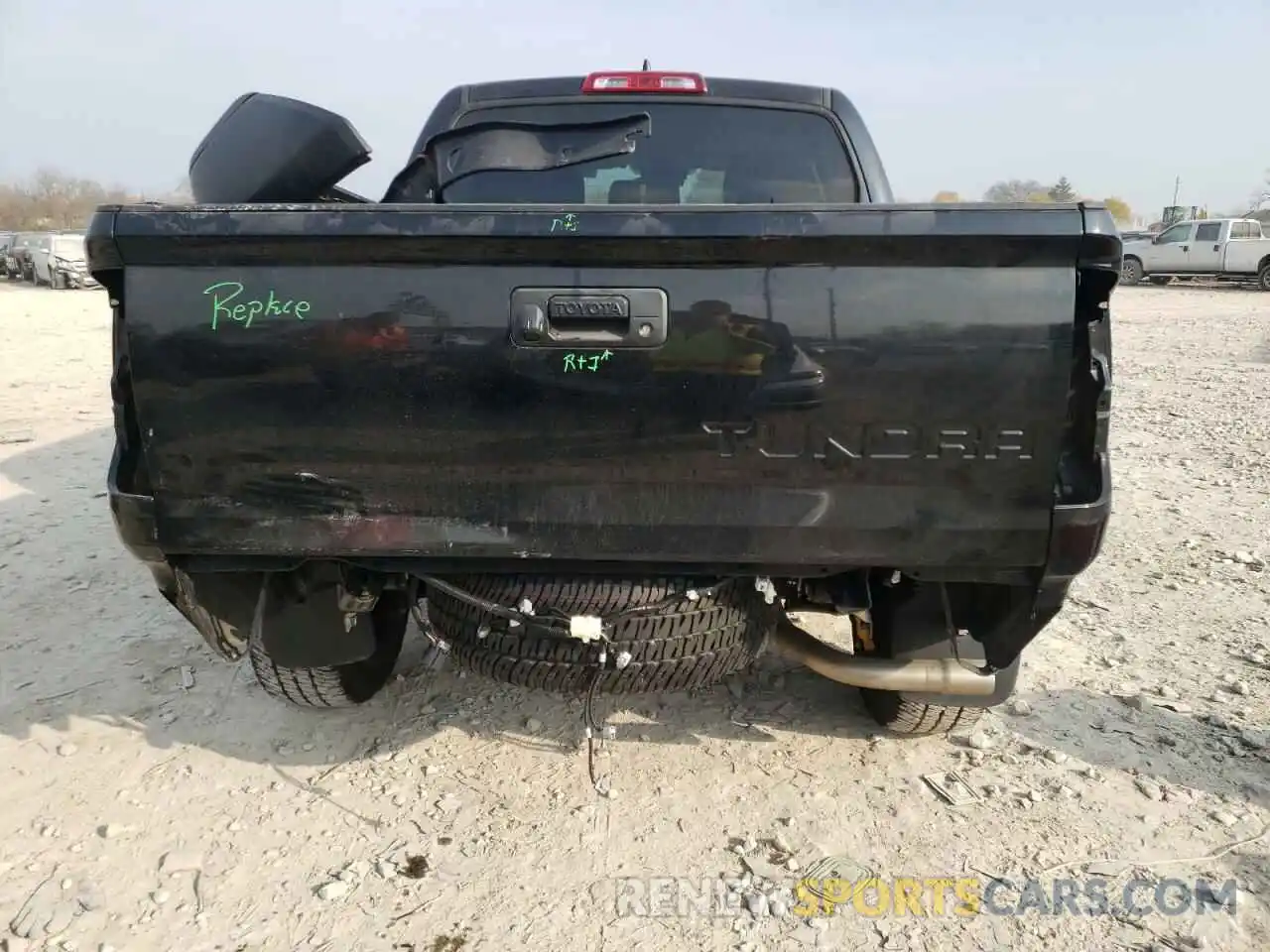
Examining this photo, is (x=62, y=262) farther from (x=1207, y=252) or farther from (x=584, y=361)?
(x=1207, y=252)

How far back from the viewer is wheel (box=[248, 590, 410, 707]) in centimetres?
294

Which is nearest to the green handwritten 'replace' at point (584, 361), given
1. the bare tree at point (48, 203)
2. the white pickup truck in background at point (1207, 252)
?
the white pickup truck in background at point (1207, 252)

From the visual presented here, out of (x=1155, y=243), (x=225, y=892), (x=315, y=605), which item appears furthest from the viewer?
(x=1155, y=243)

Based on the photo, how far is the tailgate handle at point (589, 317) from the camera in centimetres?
204

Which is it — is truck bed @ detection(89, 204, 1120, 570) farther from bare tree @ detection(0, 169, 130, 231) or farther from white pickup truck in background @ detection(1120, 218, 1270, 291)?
bare tree @ detection(0, 169, 130, 231)

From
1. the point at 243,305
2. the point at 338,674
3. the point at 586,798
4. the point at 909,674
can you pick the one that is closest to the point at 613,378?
the point at 243,305

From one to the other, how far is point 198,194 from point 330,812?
1.94 meters

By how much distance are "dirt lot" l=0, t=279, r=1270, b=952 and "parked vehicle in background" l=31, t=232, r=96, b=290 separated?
2596 centimetres

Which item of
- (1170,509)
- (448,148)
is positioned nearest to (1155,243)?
(1170,509)

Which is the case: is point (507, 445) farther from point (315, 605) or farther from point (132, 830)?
point (132, 830)

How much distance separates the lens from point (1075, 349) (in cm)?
203

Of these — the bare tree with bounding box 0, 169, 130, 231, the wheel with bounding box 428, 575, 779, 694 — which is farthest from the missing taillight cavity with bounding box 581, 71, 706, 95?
the bare tree with bounding box 0, 169, 130, 231

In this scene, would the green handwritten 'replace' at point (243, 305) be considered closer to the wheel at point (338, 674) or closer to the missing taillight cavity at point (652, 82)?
the wheel at point (338, 674)

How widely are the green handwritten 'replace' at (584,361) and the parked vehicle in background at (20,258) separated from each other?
1268 inches
